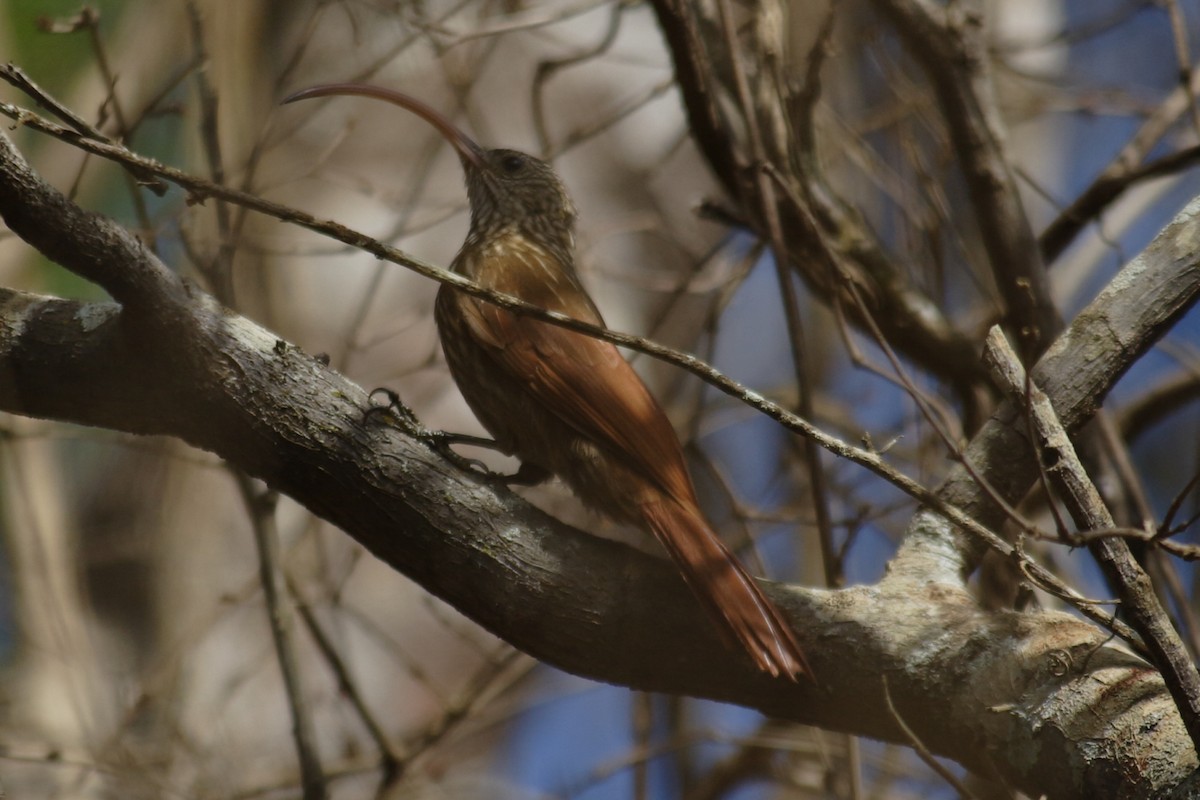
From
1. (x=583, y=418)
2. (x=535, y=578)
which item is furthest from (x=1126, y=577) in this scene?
(x=583, y=418)

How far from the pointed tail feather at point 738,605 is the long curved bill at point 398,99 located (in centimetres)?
138

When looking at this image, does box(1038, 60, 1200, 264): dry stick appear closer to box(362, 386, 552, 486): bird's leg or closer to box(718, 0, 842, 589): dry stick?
box(718, 0, 842, 589): dry stick

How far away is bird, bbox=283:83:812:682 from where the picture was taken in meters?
2.27

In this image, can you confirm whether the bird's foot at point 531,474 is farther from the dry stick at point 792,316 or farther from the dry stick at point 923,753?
the dry stick at point 923,753

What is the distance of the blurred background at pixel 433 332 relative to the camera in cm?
358

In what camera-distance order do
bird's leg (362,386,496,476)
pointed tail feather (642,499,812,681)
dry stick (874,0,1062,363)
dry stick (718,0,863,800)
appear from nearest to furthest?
pointed tail feather (642,499,812,681), bird's leg (362,386,496,476), dry stick (718,0,863,800), dry stick (874,0,1062,363)

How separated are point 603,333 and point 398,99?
5.08ft

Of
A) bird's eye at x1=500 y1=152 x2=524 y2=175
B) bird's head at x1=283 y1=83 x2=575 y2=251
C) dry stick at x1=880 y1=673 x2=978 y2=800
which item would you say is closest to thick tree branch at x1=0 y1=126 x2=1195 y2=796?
dry stick at x1=880 y1=673 x2=978 y2=800

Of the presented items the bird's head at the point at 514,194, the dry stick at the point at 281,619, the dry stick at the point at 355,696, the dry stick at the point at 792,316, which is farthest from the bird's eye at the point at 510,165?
the dry stick at the point at 355,696

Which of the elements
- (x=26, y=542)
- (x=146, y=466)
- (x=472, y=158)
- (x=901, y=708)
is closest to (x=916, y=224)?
(x=472, y=158)

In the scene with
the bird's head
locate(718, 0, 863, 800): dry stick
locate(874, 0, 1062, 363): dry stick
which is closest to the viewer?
locate(718, 0, 863, 800): dry stick

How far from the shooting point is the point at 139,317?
2.11 metres

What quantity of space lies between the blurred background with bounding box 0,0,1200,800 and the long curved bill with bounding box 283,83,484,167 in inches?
5.2

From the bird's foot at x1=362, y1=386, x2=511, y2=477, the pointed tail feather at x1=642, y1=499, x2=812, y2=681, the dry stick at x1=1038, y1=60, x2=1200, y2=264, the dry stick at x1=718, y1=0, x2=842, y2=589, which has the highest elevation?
the dry stick at x1=1038, y1=60, x2=1200, y2=264
